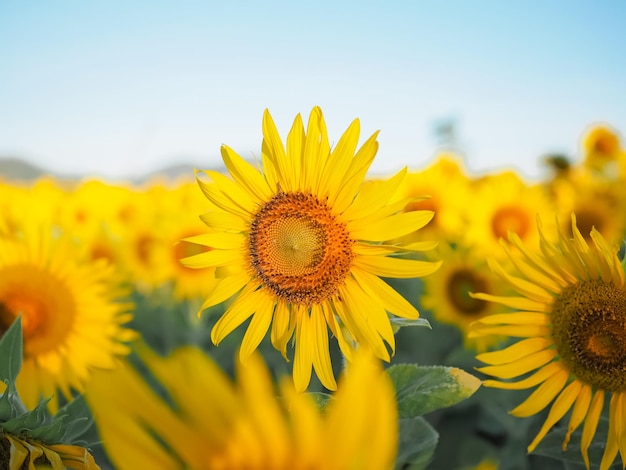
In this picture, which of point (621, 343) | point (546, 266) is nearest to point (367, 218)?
point (546, 266)

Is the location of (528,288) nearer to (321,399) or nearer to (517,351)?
(517,351)

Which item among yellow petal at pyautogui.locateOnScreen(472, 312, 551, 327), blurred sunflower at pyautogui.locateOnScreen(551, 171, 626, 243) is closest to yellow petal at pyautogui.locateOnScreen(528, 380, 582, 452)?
yellow petal at pyautogui.locateOnScreen(472, 312, 551, 327)

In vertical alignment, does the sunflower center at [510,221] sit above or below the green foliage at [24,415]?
above

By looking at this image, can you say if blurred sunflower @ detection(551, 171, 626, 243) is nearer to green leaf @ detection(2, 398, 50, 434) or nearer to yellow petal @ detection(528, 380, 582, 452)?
yellow petal @ detection(528, 380, 582, 452)

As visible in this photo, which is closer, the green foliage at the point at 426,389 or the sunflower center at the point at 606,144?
the green foliage at the point at 426,389

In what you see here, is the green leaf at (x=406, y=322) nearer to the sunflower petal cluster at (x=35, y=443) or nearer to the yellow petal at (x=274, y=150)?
the yellow petal at (x=274, y=150)

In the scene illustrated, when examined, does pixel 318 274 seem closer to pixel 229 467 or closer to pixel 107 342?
pixel 229 467

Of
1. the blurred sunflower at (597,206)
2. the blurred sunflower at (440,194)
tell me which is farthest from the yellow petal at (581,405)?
the blurred sunflower at (597,206)

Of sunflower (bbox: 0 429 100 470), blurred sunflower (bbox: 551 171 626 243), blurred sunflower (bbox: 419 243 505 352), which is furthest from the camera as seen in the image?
blurred sunflower (bbox: 551 171 626 243)

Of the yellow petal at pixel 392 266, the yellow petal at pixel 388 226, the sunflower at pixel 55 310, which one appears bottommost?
the sunflower at pixel 55 310
